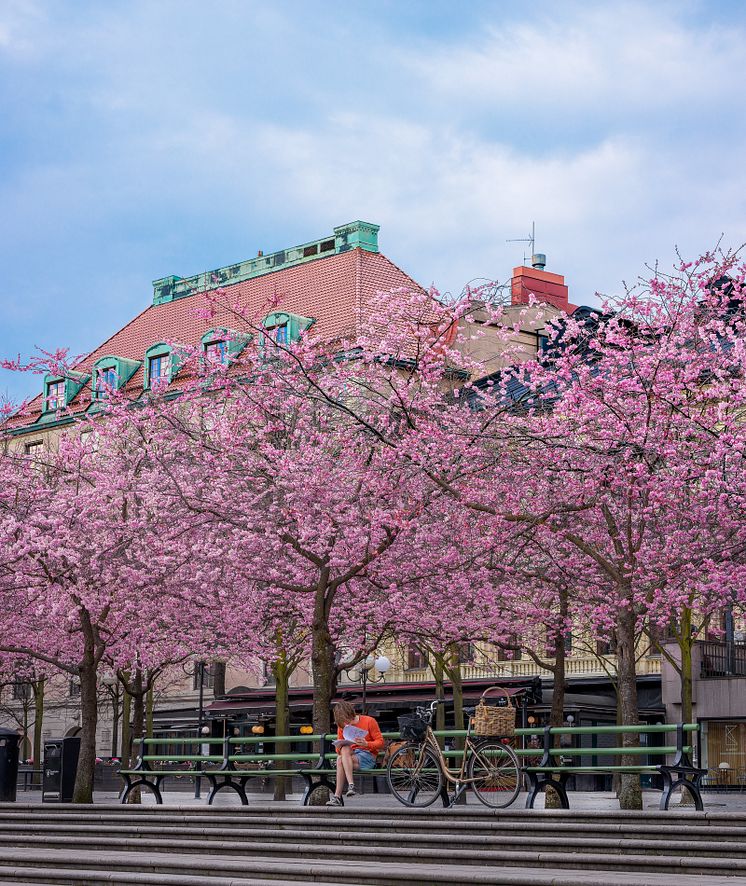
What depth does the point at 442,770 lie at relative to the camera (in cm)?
1898

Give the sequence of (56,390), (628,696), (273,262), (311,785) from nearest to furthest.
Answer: (311,785) → (628,696) → (273,262) → (56,390)

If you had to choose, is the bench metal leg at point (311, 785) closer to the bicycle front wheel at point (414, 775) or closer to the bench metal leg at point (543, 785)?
the bicycle front wheel at point (414, 775)

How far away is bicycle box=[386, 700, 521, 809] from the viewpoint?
1853 centimetres

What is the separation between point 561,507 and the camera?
923 inches

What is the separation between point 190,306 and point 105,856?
53.2 metres

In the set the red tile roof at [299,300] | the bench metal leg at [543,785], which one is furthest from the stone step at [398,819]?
the red tile roof at [299,300]

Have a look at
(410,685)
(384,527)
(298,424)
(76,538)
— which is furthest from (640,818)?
(410,685)

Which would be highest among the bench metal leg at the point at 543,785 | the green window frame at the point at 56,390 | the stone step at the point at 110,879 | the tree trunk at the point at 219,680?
the green window frame at the point at 56,390

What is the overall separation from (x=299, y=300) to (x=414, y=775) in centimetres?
4474

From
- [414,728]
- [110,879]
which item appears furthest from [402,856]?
[414,728]

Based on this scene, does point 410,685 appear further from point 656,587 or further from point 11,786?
point 656,587

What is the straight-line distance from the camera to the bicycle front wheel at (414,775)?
1938 cm

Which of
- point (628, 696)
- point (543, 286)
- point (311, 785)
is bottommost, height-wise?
point (311, 785)

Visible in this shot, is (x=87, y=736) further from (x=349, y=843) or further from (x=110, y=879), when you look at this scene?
(x=110, y=879)
